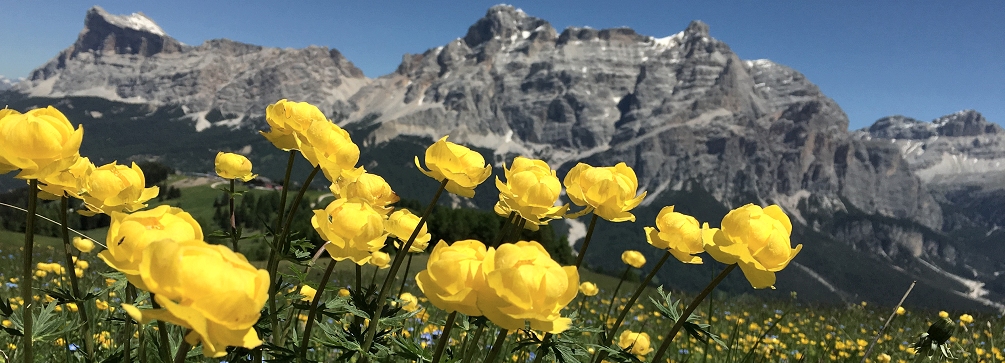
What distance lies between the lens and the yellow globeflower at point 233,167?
2203 millimetres

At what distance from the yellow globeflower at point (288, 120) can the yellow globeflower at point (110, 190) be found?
0.45 meters

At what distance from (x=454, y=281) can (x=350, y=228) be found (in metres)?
0.48

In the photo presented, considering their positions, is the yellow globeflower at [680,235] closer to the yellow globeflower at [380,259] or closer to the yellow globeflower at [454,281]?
the yellow globeflower at [454,281]

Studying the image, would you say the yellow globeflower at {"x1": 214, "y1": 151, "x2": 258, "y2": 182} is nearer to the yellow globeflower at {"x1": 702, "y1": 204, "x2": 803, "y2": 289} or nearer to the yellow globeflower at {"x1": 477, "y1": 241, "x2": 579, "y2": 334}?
the yellow globeflower at {"x1": 477, "y1": 241, "x2": 579, "y2": 334}

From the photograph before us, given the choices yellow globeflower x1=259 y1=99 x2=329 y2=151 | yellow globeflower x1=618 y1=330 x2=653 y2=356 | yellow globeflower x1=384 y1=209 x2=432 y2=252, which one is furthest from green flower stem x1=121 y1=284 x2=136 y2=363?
yellow globeflower x1=618 y1=330 x2=653 y2=356

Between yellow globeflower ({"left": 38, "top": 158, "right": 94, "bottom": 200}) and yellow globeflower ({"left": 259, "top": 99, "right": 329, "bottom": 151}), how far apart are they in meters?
0.52

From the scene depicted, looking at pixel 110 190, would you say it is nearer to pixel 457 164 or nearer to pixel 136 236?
pixel 136 236

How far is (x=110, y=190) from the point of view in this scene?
1.59 metres

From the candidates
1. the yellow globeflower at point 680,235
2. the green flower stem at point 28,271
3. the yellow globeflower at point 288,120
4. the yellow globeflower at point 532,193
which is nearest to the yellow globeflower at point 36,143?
the green flower stem at point 28,271

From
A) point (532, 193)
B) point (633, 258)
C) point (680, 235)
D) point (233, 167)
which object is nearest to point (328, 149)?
point (532, 193)

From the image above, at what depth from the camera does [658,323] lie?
5895 millimetres

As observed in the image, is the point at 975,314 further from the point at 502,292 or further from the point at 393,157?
the point at 393,157

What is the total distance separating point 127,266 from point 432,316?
368cm

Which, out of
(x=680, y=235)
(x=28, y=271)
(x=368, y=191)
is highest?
(x=680, y=235)
